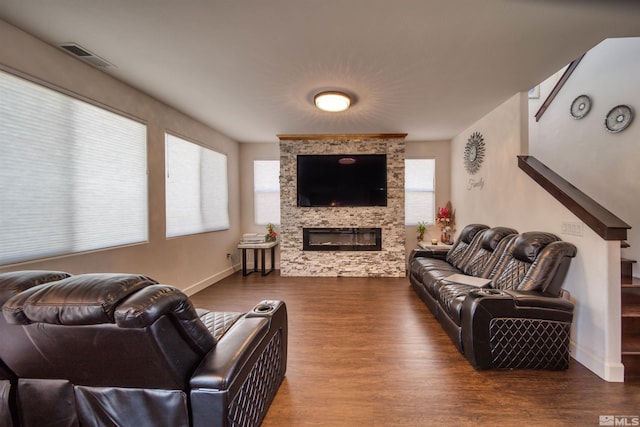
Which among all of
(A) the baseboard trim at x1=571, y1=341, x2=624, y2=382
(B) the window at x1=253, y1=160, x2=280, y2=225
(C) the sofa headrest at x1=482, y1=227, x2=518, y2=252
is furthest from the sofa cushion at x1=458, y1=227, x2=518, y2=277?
(B) the window at x1=253, y1=160, x2=280, y2=225

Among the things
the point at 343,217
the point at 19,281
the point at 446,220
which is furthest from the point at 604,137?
the point at 19,281

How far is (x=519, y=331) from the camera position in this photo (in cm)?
211

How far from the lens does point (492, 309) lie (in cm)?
211

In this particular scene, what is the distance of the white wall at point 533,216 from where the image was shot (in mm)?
2059

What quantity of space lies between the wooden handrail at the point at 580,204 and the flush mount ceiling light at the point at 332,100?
2.18 m

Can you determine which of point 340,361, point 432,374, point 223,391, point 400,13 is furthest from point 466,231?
point 223,391

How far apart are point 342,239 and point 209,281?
2485 millimetres

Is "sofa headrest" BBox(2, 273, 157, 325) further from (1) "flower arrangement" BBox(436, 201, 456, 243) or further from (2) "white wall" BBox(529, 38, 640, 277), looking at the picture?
(1) "flower arrangement" BBox(436, 201, 456, 243)

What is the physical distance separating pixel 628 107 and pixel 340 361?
4401 millimetres

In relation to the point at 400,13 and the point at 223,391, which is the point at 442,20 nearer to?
the point at 400,13

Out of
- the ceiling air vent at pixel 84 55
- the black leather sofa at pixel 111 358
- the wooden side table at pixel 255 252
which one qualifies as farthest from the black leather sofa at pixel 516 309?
the ceiling air vent at pixel 84 55

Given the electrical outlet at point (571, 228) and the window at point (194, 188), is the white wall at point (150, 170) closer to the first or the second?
the window at point (194, 188)

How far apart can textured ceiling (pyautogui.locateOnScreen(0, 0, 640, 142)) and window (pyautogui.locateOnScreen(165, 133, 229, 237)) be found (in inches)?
31.8

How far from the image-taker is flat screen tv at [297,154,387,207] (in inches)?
203
